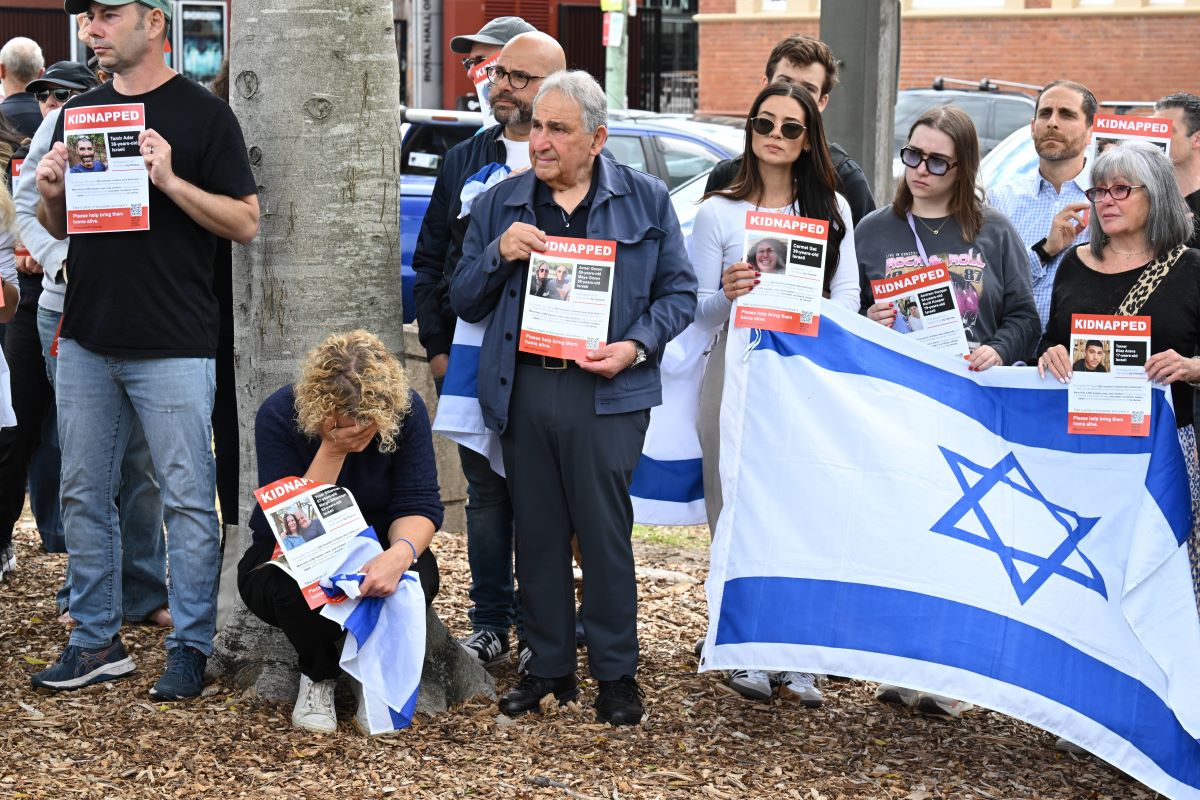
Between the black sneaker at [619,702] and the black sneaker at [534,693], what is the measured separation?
0.12 meters

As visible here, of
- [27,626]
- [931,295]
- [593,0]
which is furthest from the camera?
[593,0]

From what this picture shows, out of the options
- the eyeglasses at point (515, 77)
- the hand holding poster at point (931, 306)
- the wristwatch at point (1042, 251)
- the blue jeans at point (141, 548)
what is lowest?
the blue jeans at point (141, 548)

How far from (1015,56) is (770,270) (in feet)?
79.3

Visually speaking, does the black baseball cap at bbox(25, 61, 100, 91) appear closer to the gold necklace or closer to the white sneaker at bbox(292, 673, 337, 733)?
the white sneaker at bbox(292, 673, 337, 733)

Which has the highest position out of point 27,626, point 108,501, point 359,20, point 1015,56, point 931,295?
point 1015,56

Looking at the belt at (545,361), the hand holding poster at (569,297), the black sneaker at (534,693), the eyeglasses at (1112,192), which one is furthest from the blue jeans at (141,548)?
the eyeglasses at (1112,192)

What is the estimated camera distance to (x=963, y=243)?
5266 mm

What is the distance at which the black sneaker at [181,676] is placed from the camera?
16.9 ft

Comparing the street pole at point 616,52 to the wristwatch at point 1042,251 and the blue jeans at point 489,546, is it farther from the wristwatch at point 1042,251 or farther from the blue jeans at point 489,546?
the blue jeans at point 489,546

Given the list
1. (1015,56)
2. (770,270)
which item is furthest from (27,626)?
(1015,56)

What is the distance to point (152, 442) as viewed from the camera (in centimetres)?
516

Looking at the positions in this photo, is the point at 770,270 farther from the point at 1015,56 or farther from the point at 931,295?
the point at 1015,56

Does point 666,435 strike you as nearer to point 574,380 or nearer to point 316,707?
point 574,380

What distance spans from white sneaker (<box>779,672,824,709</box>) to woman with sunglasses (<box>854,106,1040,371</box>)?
4.18ft
